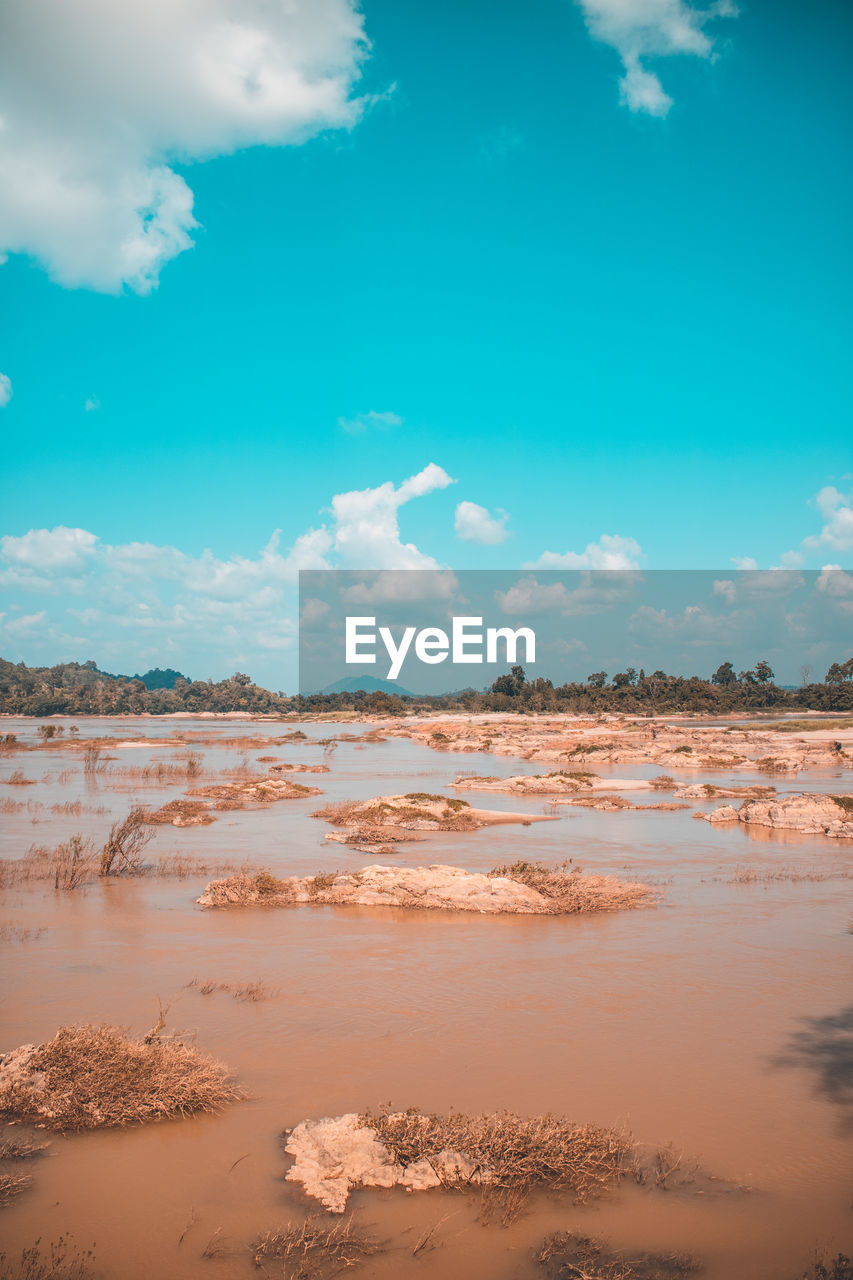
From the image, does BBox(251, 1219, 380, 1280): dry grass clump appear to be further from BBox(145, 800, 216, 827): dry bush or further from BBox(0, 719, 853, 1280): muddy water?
BBox(145, 800, 216, 827): dry bush

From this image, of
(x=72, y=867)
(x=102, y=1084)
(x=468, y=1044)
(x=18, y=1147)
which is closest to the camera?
(x=18, y=1147)

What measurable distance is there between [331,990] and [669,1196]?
17.7 ft

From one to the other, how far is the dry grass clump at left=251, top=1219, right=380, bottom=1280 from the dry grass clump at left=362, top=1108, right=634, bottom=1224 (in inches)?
35.8

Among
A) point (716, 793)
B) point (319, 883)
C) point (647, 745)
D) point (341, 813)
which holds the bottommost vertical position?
point (647, 745)

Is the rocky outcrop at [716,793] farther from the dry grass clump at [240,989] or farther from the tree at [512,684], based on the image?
the tree at [512,684]

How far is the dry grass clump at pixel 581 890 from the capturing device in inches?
574

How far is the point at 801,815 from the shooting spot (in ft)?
80.1

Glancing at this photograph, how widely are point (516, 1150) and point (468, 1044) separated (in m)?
2.67

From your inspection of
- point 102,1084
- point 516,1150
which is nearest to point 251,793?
point 102,1084

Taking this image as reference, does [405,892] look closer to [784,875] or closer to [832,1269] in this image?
[784,875]

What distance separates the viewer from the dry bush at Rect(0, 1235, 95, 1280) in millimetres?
5055

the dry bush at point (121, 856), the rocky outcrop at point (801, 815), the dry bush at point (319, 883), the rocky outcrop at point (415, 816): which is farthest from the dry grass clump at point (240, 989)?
the rocky outcrop at point (801, 815)

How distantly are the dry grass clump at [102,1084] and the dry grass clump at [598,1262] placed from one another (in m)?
3.38

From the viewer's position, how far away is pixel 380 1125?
21.9 ft
